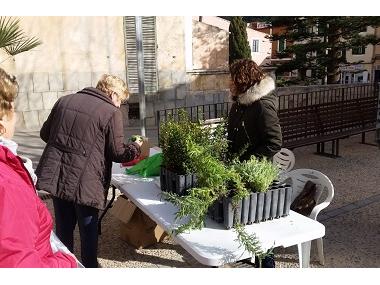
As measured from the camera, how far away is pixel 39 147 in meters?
8.02

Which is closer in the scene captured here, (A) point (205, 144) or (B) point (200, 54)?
(A) point (205, 144)

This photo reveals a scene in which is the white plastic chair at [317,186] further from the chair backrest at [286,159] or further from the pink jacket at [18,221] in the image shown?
the pink jacket at [18,221]

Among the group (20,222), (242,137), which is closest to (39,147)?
(242,137)

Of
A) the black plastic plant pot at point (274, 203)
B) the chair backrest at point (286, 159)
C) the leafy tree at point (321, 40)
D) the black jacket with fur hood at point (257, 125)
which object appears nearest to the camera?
the black plastic plant pot at point (274, 203)

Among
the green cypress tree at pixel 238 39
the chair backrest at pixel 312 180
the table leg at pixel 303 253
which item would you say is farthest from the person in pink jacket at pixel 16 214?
the green cypress tree at pixel 238 39

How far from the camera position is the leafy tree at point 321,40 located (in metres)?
16.1

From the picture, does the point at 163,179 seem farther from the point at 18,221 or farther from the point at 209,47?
the point at 209,47

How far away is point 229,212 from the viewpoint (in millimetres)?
2078

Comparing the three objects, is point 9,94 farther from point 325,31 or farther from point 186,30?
point 325,31

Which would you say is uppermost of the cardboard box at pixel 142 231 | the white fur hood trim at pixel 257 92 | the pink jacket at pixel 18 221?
the white fur hood trim at pixel 257 92

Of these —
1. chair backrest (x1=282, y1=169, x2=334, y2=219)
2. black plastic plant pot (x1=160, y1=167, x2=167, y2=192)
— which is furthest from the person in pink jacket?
chair backrest (x1=282, y1=169, x2=334, y2=219)

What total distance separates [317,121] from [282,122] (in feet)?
3.05

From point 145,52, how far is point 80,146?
9261 millimetres

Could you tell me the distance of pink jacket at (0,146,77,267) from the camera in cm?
105
